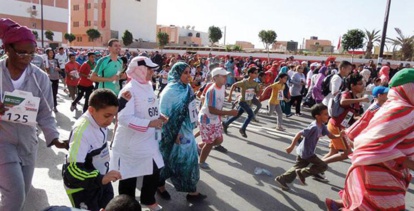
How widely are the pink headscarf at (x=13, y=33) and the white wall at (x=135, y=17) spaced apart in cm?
7201

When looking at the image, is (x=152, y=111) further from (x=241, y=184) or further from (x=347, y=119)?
(x=347, y=119)

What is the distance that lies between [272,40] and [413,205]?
41.3 metres

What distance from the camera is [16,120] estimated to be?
252 centimetres

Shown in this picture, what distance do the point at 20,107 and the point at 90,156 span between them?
0.68 m

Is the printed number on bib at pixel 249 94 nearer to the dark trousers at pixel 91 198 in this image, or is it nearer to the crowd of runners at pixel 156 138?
the crowd of runners at pixel 156 138

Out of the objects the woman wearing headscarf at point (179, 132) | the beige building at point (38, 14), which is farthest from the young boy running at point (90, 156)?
the beige building at point (38, 14)

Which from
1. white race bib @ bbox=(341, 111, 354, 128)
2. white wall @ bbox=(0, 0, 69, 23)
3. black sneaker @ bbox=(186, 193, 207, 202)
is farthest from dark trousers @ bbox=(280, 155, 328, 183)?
white wall @ bbox=(0, 0, 69, 23)

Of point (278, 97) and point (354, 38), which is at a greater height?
point (354, 38)

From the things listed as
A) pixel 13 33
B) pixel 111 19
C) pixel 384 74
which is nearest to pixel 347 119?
pixel 13 33

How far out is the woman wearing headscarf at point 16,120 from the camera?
2449 mm

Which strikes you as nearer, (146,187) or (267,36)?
(146,187)

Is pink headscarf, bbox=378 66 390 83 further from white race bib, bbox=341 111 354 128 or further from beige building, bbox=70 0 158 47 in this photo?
beige building, bbox=70 0 158 47

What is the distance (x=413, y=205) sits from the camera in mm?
4398

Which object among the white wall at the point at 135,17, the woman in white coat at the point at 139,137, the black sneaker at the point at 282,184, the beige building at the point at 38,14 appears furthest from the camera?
the white wall at the point at 135,17
